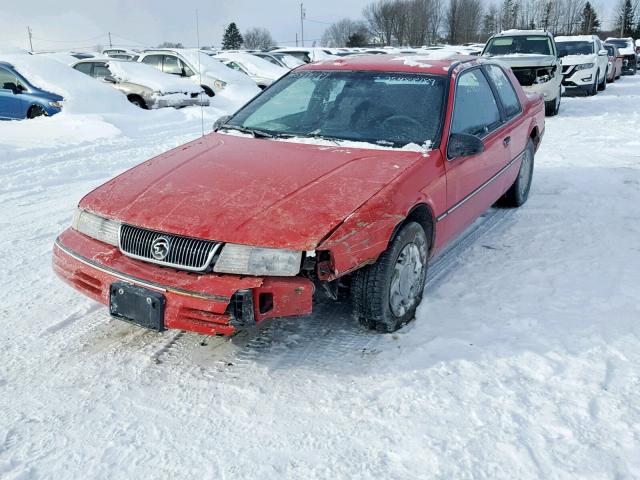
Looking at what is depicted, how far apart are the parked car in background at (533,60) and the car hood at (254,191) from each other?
8729 mm

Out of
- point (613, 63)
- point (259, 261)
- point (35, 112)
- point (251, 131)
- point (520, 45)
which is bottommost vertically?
point (259, 261)

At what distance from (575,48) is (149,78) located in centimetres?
1100

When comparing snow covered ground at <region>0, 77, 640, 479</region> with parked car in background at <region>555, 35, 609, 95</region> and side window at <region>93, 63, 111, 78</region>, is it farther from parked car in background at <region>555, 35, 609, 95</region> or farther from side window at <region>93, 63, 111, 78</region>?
parked car in background at <region>555, 35, 609, 95</region>

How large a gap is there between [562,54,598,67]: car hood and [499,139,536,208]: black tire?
10.8 m

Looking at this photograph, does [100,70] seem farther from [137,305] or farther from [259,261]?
[259,261]

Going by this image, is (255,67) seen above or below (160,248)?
above

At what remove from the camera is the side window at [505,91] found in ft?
17.1

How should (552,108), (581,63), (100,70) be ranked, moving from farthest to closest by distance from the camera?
(581,63) < (100,70) < (552,108)

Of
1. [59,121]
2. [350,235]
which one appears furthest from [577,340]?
[59,121]

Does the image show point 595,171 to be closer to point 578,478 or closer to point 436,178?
point 436,178

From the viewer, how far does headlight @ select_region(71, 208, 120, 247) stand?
322 cm

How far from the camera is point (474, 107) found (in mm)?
4504

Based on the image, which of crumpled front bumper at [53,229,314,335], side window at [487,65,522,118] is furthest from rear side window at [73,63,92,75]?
crumpled front bumper at [53,229,314,335]

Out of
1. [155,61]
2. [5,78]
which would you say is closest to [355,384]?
[5,78]
